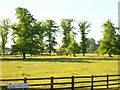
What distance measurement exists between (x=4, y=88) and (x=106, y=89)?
8147 millimetres

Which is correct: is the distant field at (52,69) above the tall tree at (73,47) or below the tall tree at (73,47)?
below

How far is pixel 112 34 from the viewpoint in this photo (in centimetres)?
10206

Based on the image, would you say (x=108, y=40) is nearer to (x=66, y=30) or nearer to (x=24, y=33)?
(x=66, y=30)

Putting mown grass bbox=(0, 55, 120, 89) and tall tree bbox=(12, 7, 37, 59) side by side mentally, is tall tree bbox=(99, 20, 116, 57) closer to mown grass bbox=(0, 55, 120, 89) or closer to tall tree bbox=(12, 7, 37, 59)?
tall tree bbox=(12, 7, 37, 59)

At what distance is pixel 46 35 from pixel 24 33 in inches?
1451

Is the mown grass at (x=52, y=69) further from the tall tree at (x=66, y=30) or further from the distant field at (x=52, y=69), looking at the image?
the tall tree at (x=66, y=30)

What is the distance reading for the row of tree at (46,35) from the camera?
263 ft

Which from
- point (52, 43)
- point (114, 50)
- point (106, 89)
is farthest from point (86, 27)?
point (106, 89)

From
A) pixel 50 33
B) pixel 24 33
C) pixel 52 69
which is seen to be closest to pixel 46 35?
pixel 50 33

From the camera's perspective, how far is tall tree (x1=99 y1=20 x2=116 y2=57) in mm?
99081

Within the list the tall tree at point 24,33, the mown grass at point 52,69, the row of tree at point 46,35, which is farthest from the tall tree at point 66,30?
the mown grass at point 52,69

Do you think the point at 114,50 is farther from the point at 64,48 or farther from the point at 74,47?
the point at 64,48

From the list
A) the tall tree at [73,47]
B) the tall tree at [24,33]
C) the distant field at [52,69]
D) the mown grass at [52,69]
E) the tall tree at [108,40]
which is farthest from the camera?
the tall tree at [73,47]

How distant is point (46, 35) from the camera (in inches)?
4646
